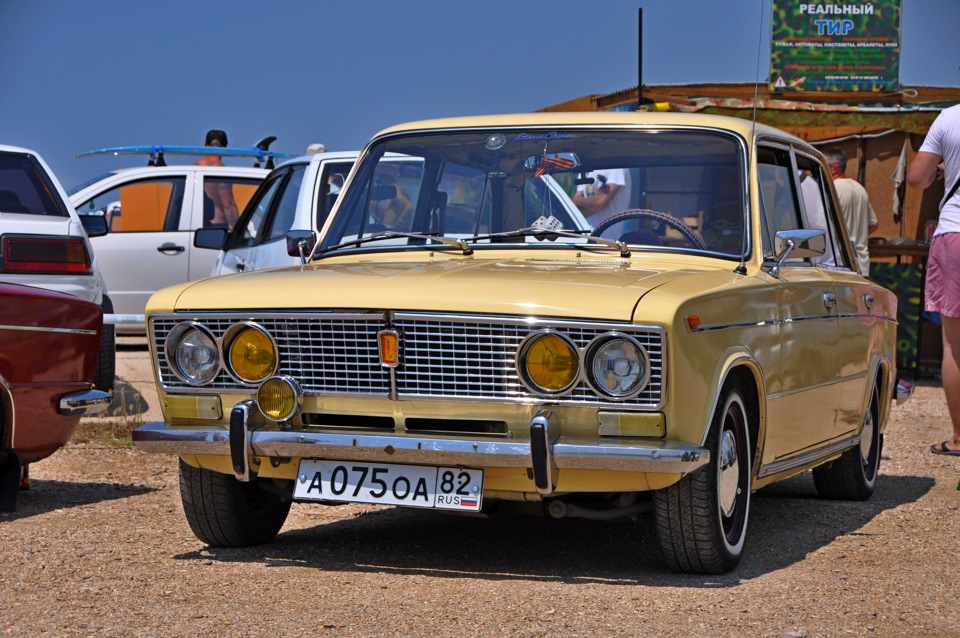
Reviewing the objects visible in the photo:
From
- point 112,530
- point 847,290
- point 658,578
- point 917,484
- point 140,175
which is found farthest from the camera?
point 140,175

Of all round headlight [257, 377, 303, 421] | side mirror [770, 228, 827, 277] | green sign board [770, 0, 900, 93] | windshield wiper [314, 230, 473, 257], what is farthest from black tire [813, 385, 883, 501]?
green sign board [770, 0, 900, 93]

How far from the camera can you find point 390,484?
4.75 meters

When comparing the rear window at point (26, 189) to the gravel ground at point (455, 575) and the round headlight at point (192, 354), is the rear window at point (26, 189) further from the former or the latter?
the round headlight at point (192, 354)

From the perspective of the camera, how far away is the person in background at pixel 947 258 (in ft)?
26.8

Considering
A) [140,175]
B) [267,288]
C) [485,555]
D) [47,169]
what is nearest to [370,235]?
[267,288]

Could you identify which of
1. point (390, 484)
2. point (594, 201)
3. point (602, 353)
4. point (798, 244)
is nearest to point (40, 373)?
point (390, 484)

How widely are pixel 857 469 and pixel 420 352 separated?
10.1 feet

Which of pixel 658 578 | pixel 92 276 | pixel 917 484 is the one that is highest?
pixel 92 276

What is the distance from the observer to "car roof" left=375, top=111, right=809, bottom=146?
19.1 feet

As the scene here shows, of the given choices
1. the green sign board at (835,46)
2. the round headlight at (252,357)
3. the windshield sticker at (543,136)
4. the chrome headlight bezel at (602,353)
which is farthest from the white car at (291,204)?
the green sign board at (835,46)

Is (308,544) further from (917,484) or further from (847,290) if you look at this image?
(917,484)

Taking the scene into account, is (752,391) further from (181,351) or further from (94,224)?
(94,224)

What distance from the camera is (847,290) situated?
6457mm

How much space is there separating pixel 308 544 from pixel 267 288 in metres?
1.14
